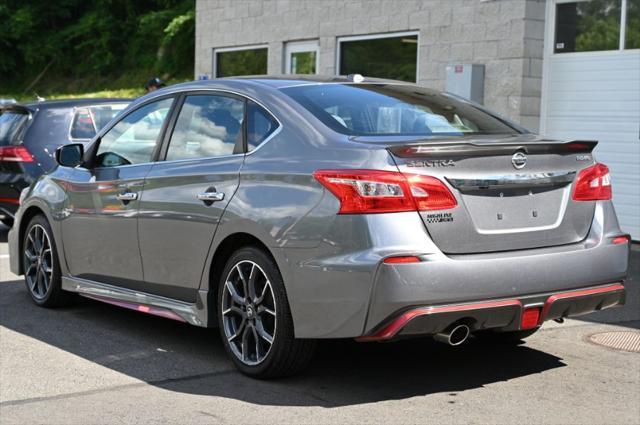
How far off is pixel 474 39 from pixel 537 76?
1.09 meters

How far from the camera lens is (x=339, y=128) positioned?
5.35 metres

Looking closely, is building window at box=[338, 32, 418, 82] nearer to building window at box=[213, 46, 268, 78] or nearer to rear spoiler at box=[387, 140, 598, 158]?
building window at box=[213, 46, 268, 78]

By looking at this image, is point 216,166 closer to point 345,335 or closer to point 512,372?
point 345,335

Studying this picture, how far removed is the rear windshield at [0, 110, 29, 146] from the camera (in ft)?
37.5

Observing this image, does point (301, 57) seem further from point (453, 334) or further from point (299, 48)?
point (453, 334)

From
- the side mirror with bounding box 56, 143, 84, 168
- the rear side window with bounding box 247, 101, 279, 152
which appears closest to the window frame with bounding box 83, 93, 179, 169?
the side mirror with bounding box 56, 143, 84, 168

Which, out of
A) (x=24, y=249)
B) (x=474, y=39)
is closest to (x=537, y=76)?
(x=474, y=39)

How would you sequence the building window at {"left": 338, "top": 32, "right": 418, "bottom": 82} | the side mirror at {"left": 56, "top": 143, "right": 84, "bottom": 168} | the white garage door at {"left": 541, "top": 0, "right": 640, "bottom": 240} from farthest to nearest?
the building window at {"left": 338, "top": 32, "right": 418, "bottom": 82} < the white garage door at {"left": 541, "top": 0, "right": 640, "bottom": 240} < the side mirror at {"left": 56, "top": 143, "right": 84, "bottom": 168}

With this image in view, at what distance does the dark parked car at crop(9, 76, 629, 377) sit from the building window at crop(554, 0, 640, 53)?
643 cm

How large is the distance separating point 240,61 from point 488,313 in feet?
46.8

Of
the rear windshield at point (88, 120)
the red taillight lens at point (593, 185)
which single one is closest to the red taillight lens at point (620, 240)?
the red taillight lens at point (593, 185)

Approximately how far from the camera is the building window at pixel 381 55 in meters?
14.9

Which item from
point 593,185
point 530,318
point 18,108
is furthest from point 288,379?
point 18,108

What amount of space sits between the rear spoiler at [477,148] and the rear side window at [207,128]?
1228 mm
